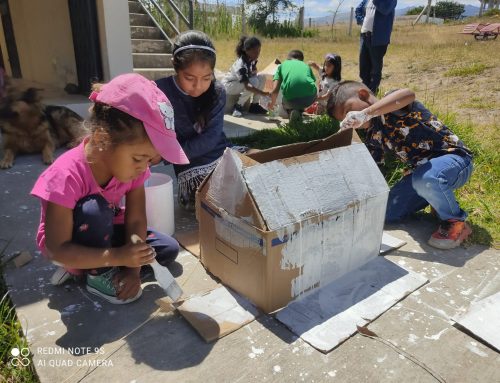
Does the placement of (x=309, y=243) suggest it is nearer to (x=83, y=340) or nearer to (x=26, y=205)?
(x=83, y=340)

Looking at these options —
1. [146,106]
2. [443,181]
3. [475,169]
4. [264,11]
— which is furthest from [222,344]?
[264,11]

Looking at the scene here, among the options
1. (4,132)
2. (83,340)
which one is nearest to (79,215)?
(83,340)

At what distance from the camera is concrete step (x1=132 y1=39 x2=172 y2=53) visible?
586 centimetres

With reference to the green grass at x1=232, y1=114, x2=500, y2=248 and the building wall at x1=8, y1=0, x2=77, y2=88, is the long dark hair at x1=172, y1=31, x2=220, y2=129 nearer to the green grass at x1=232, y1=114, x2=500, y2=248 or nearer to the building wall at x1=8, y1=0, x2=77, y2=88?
the green grass at x1=232, y1=114, x2=500, y2=248

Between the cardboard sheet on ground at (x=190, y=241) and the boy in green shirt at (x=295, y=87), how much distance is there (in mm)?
2751

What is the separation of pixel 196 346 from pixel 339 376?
0.53m

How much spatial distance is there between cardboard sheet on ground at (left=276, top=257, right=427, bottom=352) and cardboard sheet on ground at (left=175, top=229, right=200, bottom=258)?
693mm

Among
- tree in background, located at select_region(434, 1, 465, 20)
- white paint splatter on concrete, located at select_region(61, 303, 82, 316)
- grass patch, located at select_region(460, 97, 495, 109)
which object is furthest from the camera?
tree in background, located at select_region(434, 1, 465, 20)

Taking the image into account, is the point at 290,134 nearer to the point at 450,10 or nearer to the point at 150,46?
the point at 150,46

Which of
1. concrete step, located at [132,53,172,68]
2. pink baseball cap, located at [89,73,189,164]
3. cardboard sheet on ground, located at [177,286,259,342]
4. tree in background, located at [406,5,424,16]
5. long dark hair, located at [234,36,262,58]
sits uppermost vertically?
tree in background, located at [406,5,424,16]

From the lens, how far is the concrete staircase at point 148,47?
18.3ft

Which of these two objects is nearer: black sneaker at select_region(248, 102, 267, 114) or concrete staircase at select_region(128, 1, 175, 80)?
concrete staircase at select_region(128, 1, 175, 80)

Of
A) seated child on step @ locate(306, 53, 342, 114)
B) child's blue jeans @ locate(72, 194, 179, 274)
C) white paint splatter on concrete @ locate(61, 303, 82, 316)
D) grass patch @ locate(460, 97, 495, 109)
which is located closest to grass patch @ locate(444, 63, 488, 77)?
grass patch @ locate(460, 97, 495, 109)

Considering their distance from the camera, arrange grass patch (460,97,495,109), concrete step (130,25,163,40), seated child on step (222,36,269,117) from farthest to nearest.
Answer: concrete step (130,25,163,40) < seated child on step (222,36,269,117) < grass patch (460,97,495,109)
